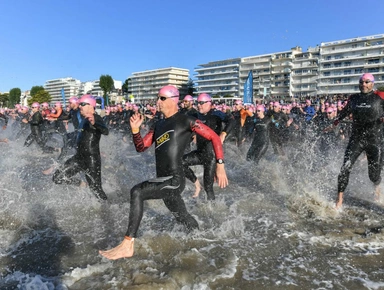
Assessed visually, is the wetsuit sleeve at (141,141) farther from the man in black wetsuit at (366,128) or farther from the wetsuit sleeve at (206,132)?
the man in black wetsuit at (366,128)

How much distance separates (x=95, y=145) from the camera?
5.49 meters

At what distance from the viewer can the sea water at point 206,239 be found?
10.7 feet

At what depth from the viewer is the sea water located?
325 centimetres

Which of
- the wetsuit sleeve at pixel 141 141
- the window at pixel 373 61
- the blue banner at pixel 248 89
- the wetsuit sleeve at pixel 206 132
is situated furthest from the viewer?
the window at pixel 373 61

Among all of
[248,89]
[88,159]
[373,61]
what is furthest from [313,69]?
[88,159]

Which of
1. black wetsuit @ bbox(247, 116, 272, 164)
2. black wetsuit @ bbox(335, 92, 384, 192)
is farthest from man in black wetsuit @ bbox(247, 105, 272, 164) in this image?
black wetsuit @ bbox(335, 92, 384, 192)

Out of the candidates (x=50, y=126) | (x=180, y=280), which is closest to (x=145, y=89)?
(x=50, y=126)

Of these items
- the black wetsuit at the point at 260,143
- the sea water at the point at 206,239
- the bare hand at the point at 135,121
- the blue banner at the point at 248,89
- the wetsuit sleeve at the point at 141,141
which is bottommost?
the sea water at the point at 206,239

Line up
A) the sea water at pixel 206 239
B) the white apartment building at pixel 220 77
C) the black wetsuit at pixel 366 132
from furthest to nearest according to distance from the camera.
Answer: the white apartment building at pixel 220 77
the black wetsuit at pixel 366 132
the sea water at pixel 206 239

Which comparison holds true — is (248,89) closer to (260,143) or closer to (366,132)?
(260,143)

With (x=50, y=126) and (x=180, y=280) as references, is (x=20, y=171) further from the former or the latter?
(x=180, y=280)

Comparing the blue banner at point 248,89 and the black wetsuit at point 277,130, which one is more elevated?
the blue banner at point 248,89

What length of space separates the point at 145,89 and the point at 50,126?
151480mm

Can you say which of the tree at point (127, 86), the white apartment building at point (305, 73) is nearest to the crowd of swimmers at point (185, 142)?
the white apartment building at point (305, 73)
